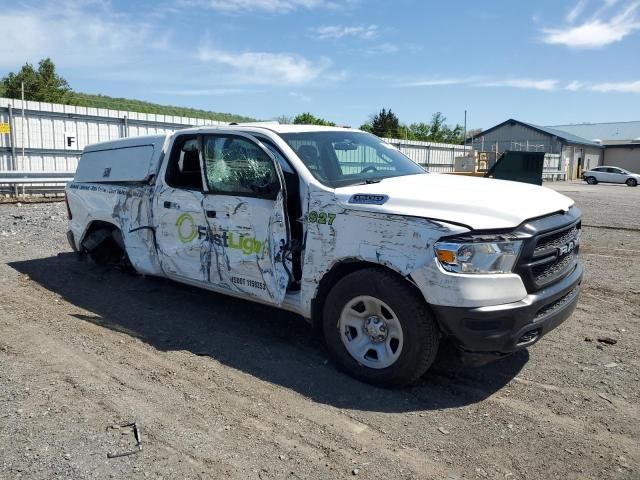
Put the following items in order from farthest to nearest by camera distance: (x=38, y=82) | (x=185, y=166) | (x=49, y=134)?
(x=38, y=82) → (x=49, y=134) → (x=185, y=166)

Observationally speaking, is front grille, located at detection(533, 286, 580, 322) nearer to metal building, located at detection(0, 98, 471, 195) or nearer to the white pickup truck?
the white pickup truck

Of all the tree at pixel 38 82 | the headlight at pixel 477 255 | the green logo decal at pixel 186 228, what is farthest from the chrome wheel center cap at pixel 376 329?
the tree at pixel 38 82

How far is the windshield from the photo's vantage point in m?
4.45

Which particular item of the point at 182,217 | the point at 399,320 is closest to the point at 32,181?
the point at 182,217

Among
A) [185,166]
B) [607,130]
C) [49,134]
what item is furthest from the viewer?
[607,130]

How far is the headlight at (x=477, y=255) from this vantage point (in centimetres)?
341

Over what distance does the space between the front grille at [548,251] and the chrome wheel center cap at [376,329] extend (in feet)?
3.33

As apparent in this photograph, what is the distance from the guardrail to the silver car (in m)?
42.4

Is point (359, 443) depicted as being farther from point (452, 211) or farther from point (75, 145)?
point (75, 145)

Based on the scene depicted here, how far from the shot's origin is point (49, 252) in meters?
8.42

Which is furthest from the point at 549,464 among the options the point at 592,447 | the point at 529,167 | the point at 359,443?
the point at 529,167

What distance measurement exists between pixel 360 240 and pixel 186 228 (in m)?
2.15

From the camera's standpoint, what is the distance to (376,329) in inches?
152

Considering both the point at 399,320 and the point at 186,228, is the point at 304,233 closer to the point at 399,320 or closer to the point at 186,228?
the point at 399,320
